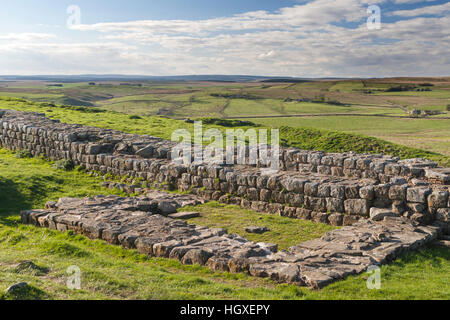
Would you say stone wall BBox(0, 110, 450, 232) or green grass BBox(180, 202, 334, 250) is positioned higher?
stone wall BBox(0, 110, 450, 232)

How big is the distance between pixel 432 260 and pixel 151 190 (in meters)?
9.21

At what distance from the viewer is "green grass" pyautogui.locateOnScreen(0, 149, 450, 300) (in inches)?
255

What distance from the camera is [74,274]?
7.01 metres

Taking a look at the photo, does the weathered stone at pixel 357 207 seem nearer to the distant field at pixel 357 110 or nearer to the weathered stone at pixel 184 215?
the weathered stone at pixel 184 215

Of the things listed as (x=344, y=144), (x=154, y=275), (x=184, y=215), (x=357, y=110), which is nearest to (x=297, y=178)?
(x=184, y=215)

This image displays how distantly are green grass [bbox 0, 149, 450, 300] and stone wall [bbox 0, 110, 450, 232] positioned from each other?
973 mm

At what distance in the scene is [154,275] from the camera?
290 inches

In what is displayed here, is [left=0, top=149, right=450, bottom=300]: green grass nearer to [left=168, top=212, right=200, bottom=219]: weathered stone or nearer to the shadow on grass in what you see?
the shadow on grass

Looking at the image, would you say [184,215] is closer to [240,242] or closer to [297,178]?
[240,242]

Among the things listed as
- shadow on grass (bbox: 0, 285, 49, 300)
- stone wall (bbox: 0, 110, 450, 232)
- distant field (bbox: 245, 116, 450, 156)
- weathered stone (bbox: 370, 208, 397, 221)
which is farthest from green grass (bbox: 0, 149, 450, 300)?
distant field (bbox: 245, 116, 450, 156)

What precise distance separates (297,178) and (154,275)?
619 cm

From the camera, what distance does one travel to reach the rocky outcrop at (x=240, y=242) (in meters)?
7.54

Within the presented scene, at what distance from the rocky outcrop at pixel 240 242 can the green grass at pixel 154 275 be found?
0.74ft
